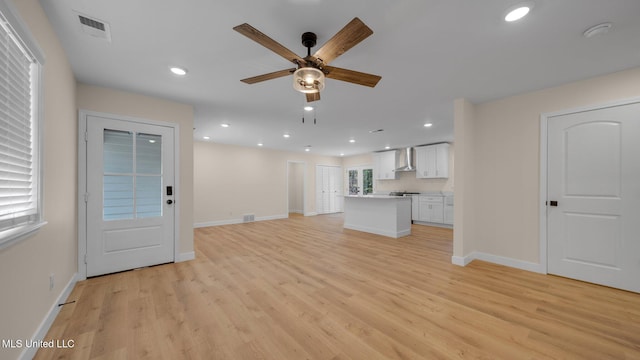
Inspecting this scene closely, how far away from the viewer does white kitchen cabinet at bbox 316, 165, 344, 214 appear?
31.0ft

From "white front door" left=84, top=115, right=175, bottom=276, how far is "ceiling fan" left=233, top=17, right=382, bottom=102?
2.34 m

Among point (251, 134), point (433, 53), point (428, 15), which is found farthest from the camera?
point (251, 134)

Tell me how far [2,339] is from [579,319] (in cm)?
422

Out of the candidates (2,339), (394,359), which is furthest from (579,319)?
(2,339)

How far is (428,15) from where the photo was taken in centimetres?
176

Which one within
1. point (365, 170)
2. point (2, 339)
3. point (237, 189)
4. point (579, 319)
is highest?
point (365, 170)

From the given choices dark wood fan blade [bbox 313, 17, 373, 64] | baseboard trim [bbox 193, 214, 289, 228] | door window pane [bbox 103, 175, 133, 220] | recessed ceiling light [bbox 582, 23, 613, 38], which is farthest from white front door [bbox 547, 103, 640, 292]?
baseboard trim [bbox 193, 214, 289, 228]

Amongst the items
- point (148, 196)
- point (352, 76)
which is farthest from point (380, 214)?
point (148, 196)

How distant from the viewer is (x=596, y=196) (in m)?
2.85

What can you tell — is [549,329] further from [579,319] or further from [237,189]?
[237,189]

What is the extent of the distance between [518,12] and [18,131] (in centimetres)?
360

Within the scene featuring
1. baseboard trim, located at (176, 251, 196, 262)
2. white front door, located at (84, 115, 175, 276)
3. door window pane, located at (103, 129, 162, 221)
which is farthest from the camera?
baseboard trim, located at (176, 251, 196, 262)

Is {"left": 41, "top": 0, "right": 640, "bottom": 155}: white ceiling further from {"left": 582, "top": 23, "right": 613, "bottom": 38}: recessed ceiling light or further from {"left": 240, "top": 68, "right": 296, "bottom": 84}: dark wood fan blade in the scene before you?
{"left": 240, "top": 68, "right": 296, "bottom": 84}: dark wood fan blade

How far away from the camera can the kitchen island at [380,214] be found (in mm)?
5396
